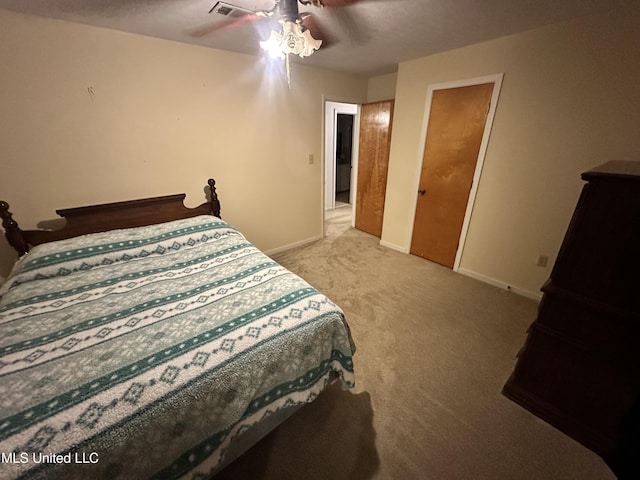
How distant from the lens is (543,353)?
1402 mm

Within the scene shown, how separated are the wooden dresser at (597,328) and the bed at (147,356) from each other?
1.13 meters

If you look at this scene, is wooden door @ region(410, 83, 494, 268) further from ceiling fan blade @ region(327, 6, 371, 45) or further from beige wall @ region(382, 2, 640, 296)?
ceiling fan blade @ region(327, 6, 371, 45)

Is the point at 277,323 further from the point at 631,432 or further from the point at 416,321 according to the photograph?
the point at 631,432

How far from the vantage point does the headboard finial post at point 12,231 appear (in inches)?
66.2

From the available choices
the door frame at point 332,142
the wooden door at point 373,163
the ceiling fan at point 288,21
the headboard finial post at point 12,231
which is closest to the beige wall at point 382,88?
the wooden door at point 373,163

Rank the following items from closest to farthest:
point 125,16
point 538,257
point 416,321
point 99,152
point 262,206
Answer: point 125,16
point 99,152
point 416,321
point 538,257
point 262,206

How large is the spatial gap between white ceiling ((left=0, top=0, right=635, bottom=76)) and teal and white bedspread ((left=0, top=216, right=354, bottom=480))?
4.89 ft

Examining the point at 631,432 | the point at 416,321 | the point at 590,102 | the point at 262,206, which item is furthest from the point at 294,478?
the point at 590,102

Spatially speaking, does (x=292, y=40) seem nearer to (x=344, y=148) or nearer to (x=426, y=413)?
(x=426, y=413)

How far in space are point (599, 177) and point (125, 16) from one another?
2789mm

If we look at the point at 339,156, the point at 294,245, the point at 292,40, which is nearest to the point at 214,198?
the point at 294,245

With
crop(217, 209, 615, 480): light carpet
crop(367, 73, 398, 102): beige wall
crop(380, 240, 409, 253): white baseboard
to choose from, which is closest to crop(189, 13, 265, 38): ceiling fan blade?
crop(367, 73, 398, 102): beige wall

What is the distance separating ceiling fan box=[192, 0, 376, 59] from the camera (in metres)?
1.18

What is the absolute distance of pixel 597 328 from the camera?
4.01 feet
